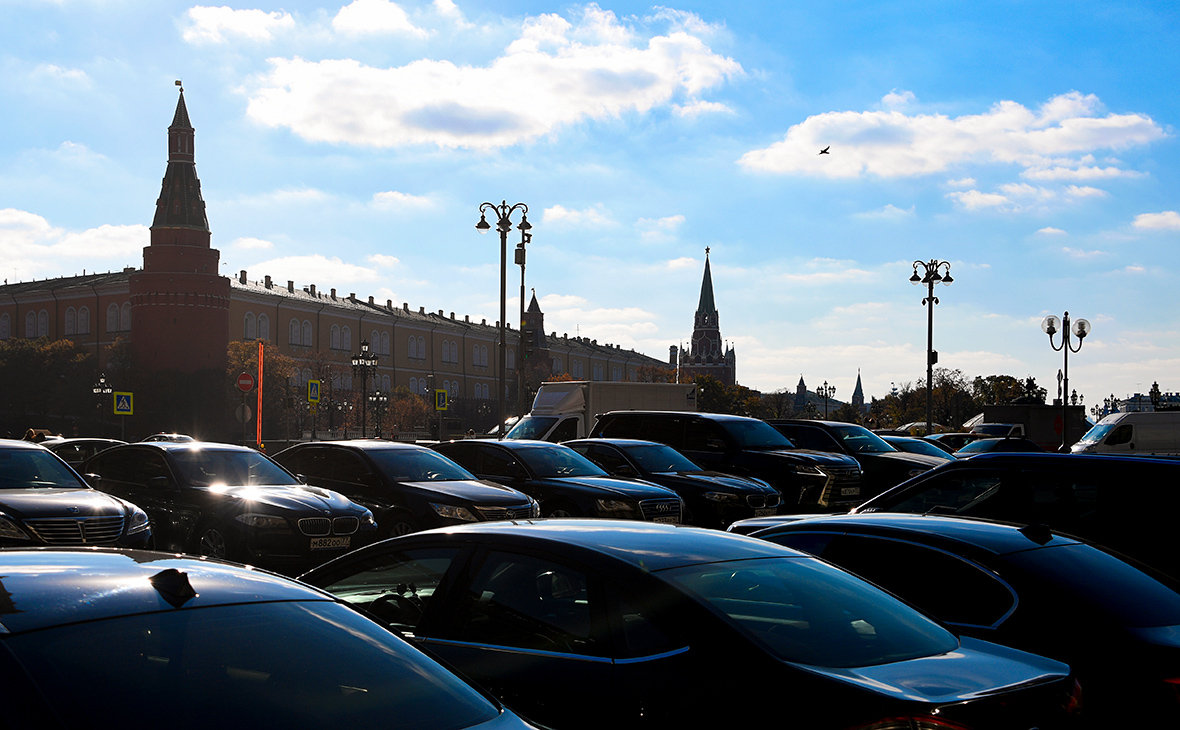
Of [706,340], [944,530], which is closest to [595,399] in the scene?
[944,530]

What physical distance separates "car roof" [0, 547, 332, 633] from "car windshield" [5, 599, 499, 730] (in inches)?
1.8

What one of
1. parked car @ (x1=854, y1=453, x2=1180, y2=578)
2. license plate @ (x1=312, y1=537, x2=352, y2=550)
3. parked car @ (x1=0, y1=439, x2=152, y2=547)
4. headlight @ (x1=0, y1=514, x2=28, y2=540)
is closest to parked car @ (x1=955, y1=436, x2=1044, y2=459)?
parked car @ (x1=854, y1=453, x2=1180, y2=578)

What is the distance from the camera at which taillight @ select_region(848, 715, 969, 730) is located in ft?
9.94

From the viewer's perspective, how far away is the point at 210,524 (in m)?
11.1

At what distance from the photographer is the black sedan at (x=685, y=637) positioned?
3.22 meters

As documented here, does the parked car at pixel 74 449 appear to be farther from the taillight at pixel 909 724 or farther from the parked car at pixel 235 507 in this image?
the taillight at pixel 909 724

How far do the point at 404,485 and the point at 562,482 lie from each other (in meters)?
2.11

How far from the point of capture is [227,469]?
12289 mm

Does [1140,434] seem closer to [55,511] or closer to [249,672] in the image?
[55,511]

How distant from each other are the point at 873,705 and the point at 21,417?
3819 inches

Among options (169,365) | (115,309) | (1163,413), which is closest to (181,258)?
(169,365)

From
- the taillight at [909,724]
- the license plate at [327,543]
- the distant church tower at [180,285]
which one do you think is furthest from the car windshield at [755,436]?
the distant church tower at [180,285]

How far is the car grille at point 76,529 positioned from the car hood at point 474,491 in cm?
335

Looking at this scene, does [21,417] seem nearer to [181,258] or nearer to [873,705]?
[181,258]
